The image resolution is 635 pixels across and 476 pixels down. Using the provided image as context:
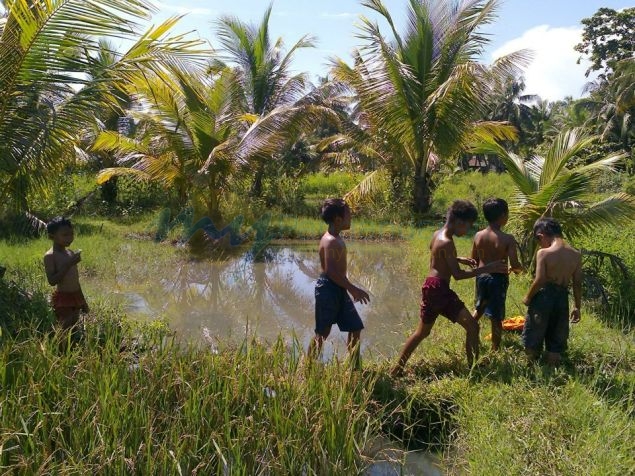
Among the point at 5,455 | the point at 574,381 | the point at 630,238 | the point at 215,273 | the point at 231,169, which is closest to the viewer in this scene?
the point at 5,455

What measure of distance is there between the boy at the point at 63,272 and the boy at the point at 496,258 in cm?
329

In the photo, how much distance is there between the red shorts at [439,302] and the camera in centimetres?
431

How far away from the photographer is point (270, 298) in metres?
8.09

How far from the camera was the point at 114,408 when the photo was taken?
283 centimetres

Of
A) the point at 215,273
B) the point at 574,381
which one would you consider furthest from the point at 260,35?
the point at 574,381

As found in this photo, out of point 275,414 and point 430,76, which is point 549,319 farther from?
point 430,76

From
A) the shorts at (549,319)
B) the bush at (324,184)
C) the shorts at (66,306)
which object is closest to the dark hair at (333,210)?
the shorts at (549,319)

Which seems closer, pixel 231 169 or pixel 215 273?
pixel 215 273

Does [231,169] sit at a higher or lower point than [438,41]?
lower

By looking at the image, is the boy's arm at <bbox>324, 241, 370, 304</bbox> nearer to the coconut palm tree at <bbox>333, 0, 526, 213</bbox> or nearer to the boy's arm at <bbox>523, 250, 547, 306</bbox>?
the boy's arm at <bbox>523, 250, 547, 306</bbox>

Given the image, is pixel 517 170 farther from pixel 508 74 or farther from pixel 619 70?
pixel 619 70

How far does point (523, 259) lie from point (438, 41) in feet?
24.6

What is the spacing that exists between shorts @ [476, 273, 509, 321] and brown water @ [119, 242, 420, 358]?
40.4 inches

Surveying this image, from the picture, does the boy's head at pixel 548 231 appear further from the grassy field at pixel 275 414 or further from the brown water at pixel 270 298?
the brown water at pixel 270 298
